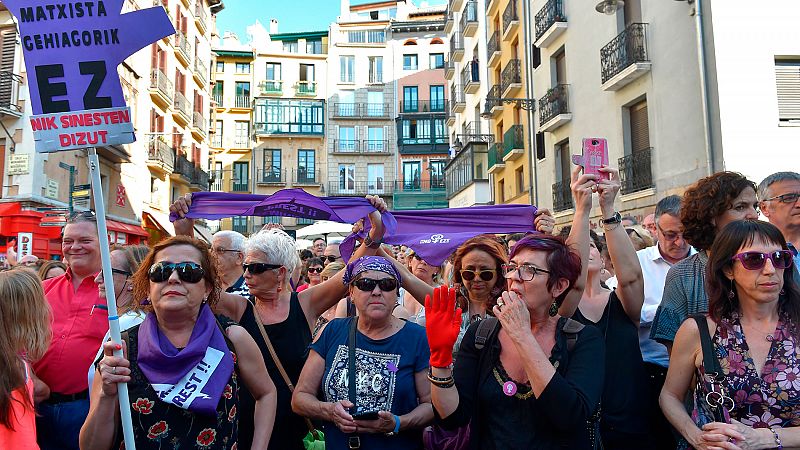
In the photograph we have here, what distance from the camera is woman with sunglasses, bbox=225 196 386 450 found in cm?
360

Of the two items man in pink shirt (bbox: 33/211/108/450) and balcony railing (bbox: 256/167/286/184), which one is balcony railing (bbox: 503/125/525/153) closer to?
man in pink shirt (bbox: 33/211/108/450)

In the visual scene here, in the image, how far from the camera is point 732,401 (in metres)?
2.67

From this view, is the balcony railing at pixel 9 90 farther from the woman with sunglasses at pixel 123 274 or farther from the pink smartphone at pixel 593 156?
the pink smartphone at pixel 593 156

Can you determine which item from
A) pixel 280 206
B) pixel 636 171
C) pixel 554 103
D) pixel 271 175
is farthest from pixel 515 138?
pixel 271 175

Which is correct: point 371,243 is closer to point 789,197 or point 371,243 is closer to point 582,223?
point 582,223

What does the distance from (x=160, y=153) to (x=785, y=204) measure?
27.6 metres

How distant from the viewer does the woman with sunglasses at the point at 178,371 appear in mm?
2582

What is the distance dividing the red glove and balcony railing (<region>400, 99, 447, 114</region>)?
45.9m

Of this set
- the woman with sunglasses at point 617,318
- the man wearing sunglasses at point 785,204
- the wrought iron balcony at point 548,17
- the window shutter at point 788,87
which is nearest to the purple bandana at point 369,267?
the woman with sunglasses at point 617,318

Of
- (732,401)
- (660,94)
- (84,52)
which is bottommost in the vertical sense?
(732,401)

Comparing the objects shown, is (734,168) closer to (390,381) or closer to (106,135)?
(390,381)

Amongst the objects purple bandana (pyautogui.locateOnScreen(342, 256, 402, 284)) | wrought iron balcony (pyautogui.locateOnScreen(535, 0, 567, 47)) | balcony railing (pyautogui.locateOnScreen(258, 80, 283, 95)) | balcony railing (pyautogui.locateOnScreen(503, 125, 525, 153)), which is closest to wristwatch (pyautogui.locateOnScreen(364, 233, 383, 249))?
purple bandana (pyautogui.locateOnScreen(342, 256, 402, 284))

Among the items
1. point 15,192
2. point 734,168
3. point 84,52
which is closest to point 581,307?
point 84,52

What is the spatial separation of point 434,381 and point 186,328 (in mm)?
1208
